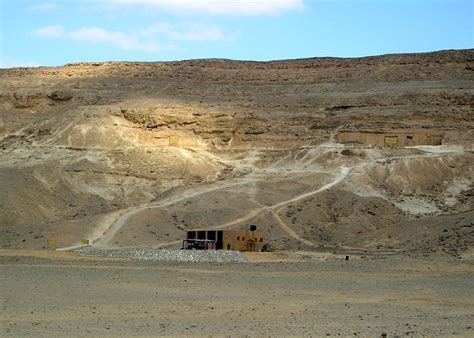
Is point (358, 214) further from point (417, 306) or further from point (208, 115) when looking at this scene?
point (417, 306)

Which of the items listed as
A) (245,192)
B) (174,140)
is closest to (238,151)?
(174,140)

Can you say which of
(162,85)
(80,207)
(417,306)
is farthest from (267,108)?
(417,306)

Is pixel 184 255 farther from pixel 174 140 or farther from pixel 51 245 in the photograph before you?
pixel 174 140

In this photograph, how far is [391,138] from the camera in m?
66.1

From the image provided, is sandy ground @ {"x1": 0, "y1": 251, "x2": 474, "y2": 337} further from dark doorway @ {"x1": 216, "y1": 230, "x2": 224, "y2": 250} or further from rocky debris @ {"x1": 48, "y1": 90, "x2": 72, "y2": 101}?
rocky debris @ {"x1": 48, "y1": 90, "x2": 72, "y2": 101}

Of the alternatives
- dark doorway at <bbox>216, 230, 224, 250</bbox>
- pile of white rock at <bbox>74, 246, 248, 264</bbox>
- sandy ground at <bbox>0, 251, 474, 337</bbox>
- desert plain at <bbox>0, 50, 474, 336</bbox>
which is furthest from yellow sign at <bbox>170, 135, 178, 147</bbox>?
sandy ground at <bbox>0, 251, 474, 337</bbox>

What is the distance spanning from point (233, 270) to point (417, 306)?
35.7 feet

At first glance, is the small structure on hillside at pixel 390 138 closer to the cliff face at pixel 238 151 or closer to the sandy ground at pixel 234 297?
the cliff face at pixel 238 151

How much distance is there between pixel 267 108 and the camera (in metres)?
72.6

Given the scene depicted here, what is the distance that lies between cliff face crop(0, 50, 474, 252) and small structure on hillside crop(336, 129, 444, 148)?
0.42 metres

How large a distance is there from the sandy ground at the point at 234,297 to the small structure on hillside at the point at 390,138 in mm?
26168

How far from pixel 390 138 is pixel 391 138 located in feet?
0.21

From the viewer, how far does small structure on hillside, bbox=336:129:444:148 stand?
65.7 metres

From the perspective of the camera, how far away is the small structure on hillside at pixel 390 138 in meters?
65.7
